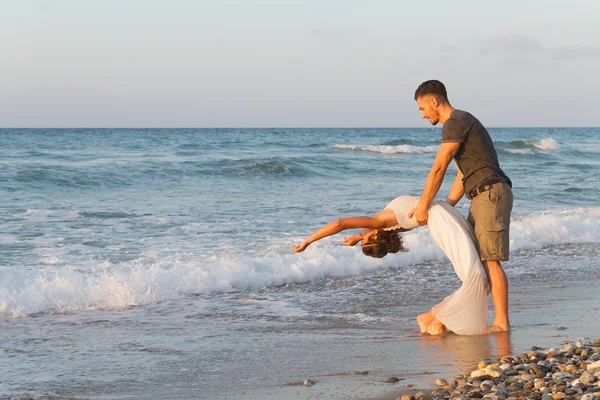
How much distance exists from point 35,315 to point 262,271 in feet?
8.83

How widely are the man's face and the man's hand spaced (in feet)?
2.06

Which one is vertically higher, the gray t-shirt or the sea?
the gray t-shirt

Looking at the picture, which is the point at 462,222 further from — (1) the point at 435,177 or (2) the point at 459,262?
(1) the point at 435,177

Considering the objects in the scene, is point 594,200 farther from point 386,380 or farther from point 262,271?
point 386,380

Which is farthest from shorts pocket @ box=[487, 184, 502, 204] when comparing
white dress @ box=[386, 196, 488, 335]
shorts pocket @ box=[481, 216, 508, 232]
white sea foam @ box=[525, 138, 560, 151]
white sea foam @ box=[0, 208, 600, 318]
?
white sea foam @ box=[525, 138, 560, 151]

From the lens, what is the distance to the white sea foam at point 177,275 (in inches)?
289

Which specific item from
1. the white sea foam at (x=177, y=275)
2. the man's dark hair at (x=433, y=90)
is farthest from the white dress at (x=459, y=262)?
the white sea foam at (x=177, y=275)

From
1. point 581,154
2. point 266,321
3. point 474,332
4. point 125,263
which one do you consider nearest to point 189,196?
point 125,263

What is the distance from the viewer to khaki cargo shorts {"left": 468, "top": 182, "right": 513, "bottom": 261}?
562 centimetres

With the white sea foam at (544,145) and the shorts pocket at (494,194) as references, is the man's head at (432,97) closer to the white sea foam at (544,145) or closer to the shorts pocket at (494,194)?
the shorts pocket at (494,194)

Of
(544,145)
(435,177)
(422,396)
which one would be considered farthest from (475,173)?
(544,145)

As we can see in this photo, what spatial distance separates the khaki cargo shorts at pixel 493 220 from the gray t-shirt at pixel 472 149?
10 cm

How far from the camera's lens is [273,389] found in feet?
15.0

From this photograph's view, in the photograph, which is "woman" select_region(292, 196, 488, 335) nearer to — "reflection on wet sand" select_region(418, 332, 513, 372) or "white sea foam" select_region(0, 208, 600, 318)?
"reflection on wet sand" select_region(418, 332, 513, 372)
